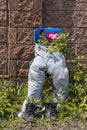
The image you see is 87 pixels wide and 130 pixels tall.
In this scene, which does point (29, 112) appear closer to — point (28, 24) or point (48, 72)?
point (48, 72)

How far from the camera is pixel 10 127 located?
18.1 feet

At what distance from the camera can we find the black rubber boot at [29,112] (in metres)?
5.61

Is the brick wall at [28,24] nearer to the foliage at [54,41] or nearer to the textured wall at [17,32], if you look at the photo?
the textured wall at [17,32]

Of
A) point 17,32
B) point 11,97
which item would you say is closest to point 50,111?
point 11,97

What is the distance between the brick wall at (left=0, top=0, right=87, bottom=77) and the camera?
6.41 m

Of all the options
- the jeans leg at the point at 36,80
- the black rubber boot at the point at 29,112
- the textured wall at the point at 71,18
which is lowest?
the black rubber boot at the point at 29,112

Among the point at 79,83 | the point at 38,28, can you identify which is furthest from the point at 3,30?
the point at 79,83

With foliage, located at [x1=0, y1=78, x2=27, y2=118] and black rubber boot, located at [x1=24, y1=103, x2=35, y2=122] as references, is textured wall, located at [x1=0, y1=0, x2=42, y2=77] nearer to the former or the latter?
foliage, located at [x1=0, y1=78, x2=27, y2=118]

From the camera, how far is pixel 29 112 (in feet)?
18.5

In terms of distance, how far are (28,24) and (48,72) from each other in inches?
35.3

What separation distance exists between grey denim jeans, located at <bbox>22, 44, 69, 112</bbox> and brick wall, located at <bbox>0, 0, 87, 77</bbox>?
0.59 m

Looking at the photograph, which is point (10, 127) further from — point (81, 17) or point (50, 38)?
point (81, 17)

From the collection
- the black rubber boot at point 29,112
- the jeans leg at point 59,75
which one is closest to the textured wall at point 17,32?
the jeans leg at point 59,75

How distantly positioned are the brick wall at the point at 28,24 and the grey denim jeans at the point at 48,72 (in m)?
0.59
